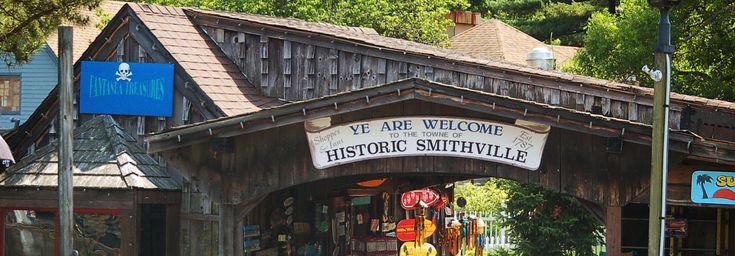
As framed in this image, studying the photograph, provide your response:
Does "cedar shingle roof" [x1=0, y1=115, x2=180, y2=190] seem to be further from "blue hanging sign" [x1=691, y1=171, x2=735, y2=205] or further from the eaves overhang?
"blue hanging sign" [x1=691, y1=171, x2=735, y2=205]

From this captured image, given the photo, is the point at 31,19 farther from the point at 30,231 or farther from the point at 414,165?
the point at 414,165

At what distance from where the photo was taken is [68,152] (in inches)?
605

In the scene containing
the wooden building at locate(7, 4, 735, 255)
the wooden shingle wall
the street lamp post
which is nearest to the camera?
the street lamp post

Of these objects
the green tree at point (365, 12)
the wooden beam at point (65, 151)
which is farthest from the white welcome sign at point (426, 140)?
the green tree at point (365, 12)

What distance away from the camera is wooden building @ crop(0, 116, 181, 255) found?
1806cm

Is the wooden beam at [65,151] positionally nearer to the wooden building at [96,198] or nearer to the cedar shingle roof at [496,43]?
the wooden building at [96,198]

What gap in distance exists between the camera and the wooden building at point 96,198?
18.1 m

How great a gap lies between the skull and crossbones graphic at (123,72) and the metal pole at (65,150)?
13.3 feet

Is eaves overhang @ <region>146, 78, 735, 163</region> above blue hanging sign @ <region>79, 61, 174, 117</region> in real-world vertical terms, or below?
below

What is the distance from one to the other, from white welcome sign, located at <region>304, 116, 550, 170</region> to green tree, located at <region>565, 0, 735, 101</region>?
806cm

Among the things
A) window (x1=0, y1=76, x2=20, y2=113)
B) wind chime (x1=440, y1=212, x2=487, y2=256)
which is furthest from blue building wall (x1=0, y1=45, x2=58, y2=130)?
wind chime (x1=440, y1=212, x2=487, y2=256)

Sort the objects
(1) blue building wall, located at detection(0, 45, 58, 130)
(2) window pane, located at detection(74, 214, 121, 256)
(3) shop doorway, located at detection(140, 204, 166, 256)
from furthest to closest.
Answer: (1) blue building wall, located at detection(0, 45, 58, 130)
(3) shop doorway, located at detection(140, 204, 166, 256)
(2) window pane, located at detection(74, 214, 121, 256)

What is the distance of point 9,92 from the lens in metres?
34.3

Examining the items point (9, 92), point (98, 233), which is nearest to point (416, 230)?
point (98, 233)
